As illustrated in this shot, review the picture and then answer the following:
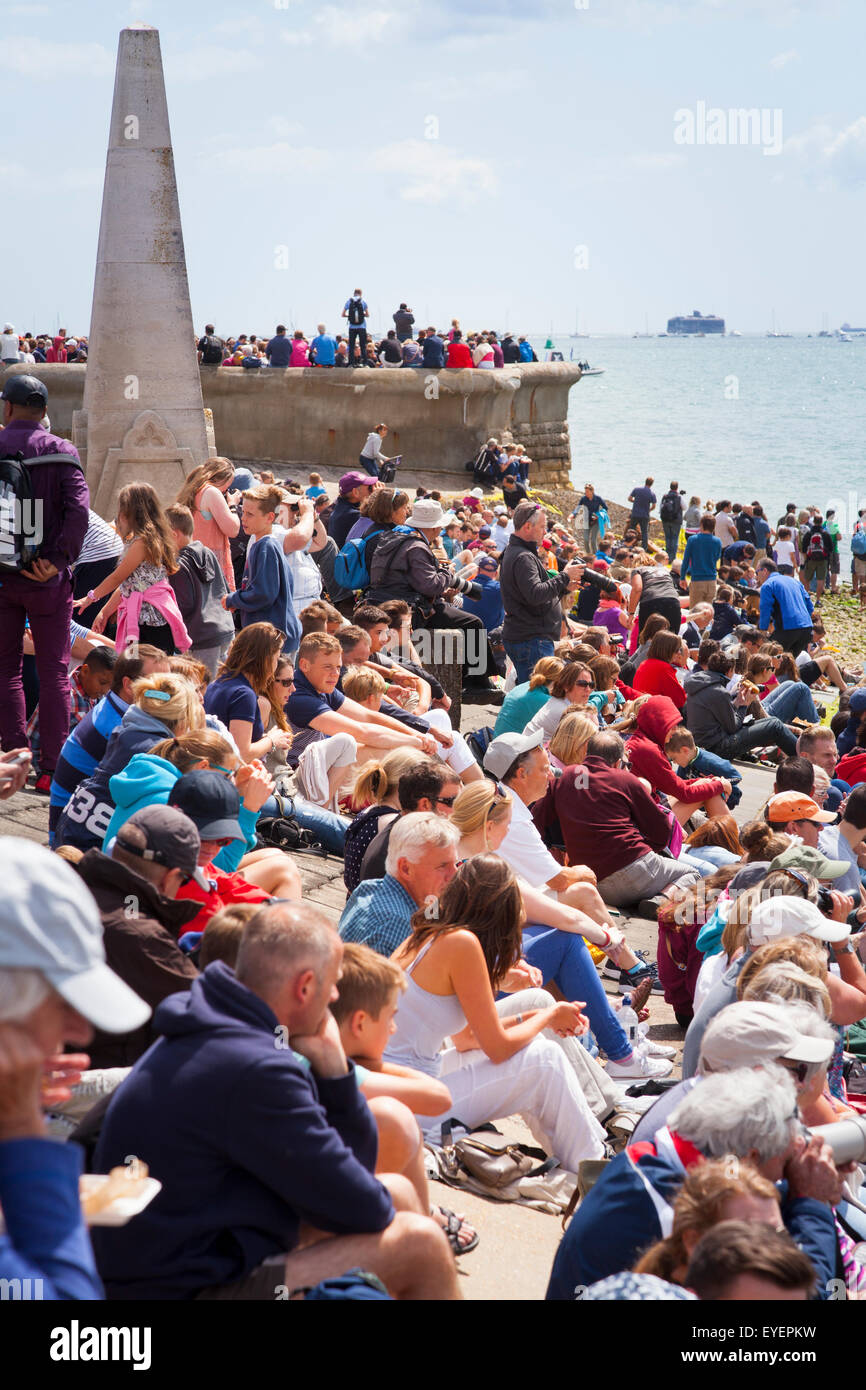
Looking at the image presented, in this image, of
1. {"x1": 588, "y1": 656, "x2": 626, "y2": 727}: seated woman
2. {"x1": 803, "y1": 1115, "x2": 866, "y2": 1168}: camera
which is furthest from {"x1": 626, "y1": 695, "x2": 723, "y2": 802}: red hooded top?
{"x1": 803, "y1": 1115, "x2": 866, "y2": 1168}: camera

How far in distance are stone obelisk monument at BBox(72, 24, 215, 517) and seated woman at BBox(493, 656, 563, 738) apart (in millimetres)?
3934

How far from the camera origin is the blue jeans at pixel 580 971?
5.16m

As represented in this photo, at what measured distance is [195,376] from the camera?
10.9m

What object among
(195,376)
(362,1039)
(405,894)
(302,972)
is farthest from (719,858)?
(195,376)

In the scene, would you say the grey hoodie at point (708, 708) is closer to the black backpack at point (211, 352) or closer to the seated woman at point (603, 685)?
the seated woman at point (603, 685)

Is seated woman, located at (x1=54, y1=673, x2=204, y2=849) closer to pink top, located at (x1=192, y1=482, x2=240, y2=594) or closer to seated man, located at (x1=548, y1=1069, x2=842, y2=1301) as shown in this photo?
seated man, located at (x1=548, y1=1069, x2=842, y2=1301)

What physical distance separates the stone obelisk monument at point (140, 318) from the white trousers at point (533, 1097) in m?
7.30

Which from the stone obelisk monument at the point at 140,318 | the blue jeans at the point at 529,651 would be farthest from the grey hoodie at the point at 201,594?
the stone obelisk monument at the point at 140,318

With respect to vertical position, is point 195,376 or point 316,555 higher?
point 195,376

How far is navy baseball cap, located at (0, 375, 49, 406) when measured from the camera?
622 centimetres

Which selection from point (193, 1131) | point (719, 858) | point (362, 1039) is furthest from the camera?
point (719, 858)
